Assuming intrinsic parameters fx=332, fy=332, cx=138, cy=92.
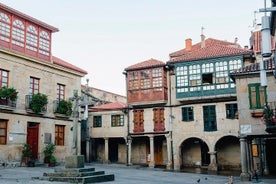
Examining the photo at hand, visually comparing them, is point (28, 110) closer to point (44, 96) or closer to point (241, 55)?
point (44, 96)

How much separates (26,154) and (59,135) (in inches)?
189

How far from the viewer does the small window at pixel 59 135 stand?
27.3 m

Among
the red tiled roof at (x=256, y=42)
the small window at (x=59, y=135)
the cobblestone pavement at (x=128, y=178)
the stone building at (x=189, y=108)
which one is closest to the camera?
the cobblestone pavement at (x=128, y=178)

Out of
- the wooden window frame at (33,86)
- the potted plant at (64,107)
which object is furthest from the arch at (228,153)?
the wooden window frame at (33,86)

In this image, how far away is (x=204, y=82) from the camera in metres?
28.9

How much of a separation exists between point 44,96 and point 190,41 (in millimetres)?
17933

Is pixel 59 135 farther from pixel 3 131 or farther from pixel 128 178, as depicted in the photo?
pixel 128 178

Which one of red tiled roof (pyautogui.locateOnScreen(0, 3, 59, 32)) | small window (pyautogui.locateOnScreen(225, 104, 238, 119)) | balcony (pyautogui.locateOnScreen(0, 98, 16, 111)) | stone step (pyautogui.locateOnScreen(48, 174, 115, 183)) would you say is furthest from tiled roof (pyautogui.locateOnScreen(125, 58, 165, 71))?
stone step (pyautogui.locateOnScreen(48, 174, 115, 183))

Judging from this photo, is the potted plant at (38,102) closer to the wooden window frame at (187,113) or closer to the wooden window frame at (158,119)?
the wooden window frame at (158,119)

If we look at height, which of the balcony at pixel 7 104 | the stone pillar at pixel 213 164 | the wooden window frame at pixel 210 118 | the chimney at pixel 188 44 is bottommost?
the stone pillar at pixel 213 164

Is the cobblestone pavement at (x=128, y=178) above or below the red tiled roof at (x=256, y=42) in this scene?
below

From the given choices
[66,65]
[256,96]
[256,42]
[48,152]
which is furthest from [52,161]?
[256,42]

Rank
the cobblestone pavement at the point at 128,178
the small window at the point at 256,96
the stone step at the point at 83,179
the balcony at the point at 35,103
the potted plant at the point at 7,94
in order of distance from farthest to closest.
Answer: the balcony at the point at 35,103, the potted plant at the point at 7,94, the small window at the point at 256,96, the cobblestone pavement at the point at 128,178, the stone step at the point at 83,179

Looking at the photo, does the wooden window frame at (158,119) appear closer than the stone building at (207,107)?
No
